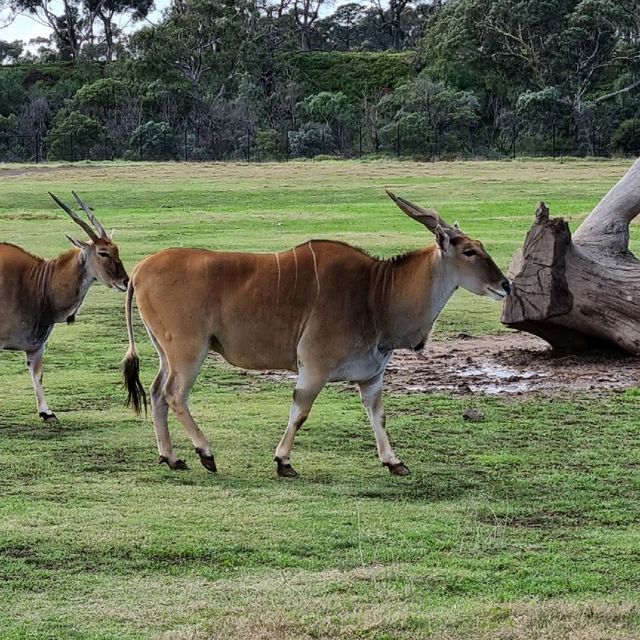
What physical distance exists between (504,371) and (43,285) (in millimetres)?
4042

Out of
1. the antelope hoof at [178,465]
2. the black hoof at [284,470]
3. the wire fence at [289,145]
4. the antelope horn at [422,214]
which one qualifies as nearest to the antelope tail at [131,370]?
the antelope hoof at [178,465]

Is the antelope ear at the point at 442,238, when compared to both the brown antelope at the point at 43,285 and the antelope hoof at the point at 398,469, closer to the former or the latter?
the antelope hoof at the point at 398,469

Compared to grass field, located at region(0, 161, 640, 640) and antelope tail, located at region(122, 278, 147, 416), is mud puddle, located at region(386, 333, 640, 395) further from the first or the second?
antelope tail, located at region(122, 278, 147, 416)

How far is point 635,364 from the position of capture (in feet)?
37.4

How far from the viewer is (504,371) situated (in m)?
11.6

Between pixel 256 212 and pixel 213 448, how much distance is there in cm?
2246

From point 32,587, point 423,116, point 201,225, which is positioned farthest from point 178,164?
point 32,587

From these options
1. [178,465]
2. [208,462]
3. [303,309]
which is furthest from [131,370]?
[303,309]

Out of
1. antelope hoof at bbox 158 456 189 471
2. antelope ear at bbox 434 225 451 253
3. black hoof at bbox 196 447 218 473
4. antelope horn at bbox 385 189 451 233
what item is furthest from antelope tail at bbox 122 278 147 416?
antelope ear at bbox 434 225 451 253

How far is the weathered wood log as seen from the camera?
36.1 feet

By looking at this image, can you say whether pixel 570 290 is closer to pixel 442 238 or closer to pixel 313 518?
pixel 442 238

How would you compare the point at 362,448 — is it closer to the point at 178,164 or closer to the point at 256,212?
the point at 256,212

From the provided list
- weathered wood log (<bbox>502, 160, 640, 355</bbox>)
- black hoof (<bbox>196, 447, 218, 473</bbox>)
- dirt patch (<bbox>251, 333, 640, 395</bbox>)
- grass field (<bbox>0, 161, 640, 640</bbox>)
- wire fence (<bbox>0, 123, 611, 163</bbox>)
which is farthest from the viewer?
wire fence (<bbox>0, 123, 611, 163</bbox>)

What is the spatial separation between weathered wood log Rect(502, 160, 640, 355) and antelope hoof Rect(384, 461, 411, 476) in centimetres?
347
